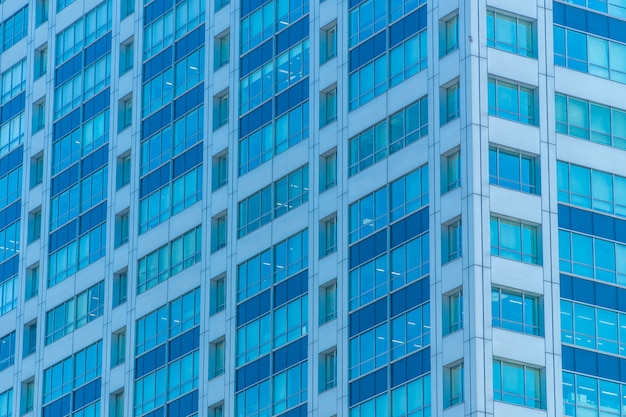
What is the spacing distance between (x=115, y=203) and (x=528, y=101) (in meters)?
25.8

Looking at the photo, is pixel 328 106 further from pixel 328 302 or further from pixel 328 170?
pixel 328 302

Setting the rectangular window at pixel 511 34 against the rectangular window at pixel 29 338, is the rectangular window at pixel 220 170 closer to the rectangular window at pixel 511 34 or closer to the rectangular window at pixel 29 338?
the rectangular window at pixel 29 338

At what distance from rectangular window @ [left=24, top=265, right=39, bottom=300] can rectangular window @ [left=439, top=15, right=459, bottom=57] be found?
31.3m

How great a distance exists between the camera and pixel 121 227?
352 ft

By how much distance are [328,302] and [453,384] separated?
31.7 ft

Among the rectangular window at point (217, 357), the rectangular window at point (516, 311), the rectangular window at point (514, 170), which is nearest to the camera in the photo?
the rectangular window at point (516, 311)

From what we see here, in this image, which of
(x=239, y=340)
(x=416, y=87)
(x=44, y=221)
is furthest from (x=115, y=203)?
(x=416, y=87)

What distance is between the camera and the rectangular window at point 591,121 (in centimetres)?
8938

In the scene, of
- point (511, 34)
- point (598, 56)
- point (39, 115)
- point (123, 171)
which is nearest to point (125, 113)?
point (123, 171)

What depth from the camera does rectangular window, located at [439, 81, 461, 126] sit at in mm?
87625

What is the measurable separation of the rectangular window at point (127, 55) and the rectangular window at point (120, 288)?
32.6ft

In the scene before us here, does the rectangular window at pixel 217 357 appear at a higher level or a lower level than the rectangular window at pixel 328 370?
higher

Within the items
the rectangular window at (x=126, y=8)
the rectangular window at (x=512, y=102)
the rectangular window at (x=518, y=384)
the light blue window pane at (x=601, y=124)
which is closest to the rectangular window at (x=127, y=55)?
the rectangular window at (x=126, y=8)

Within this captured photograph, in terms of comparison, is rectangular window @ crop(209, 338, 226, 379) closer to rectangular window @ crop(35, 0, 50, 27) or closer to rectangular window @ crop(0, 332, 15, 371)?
rectangular window @ crop(0, 332, 15, 371)
